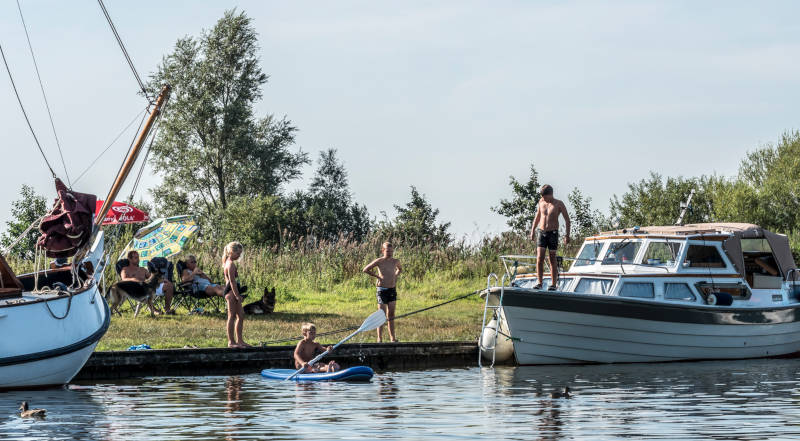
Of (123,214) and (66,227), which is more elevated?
(123,214)

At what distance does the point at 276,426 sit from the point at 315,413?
1247 mm

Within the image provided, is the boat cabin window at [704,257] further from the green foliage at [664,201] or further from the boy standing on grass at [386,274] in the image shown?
the green foliage at [664,201]

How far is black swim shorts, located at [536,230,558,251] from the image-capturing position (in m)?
21.5

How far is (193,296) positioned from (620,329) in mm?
9866

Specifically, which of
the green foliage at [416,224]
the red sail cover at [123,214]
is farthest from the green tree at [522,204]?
the red sail cover at [123,214]

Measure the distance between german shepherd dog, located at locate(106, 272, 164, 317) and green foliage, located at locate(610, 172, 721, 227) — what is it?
43.4 meters

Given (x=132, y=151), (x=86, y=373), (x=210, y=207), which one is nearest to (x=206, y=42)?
(x=210, y=207)

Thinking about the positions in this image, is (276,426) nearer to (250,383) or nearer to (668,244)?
(250,383)

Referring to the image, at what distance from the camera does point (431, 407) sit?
15.2 m

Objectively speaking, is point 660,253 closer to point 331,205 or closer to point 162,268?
point 162,268

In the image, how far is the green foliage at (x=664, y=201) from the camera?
6688cm

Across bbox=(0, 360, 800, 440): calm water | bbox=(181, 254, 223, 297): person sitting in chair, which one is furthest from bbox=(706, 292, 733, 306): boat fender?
bbox=(181, 254, 223, 297): person sitting in chair

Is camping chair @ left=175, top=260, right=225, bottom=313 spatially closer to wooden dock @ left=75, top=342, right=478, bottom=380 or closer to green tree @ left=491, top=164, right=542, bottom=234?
wooden dock @ left=75, top=342, right=478, bottom=380

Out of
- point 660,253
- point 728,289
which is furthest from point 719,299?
point 660,253
